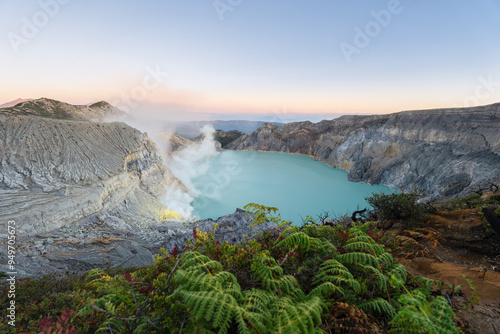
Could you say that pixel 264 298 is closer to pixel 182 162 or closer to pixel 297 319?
pixel 297 319

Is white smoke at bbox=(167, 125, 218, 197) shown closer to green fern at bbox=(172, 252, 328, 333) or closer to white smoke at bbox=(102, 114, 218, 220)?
white smoke at bbox=(102, 114, 218, 220)

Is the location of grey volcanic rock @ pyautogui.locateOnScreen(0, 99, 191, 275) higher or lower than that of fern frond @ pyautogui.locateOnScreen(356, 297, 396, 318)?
lower

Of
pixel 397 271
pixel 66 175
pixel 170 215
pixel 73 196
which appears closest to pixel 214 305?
pixel 397 271

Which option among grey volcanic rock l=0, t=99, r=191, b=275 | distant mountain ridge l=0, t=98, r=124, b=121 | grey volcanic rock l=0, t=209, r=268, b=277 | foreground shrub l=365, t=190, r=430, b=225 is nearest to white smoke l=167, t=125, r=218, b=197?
grey volcanic rock l=0, t=99, r=191, b=275

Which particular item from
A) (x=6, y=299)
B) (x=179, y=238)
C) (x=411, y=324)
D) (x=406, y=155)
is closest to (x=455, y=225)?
(x=411, y=324)

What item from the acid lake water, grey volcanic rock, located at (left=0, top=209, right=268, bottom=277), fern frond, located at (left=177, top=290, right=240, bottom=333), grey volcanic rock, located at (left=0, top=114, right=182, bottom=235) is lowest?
the acid lake water

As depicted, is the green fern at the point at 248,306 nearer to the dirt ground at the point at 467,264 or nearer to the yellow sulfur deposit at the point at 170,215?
the dirt ground at the point at 467,264

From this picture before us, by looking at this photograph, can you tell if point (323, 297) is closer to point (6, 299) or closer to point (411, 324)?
point (411, 324)
